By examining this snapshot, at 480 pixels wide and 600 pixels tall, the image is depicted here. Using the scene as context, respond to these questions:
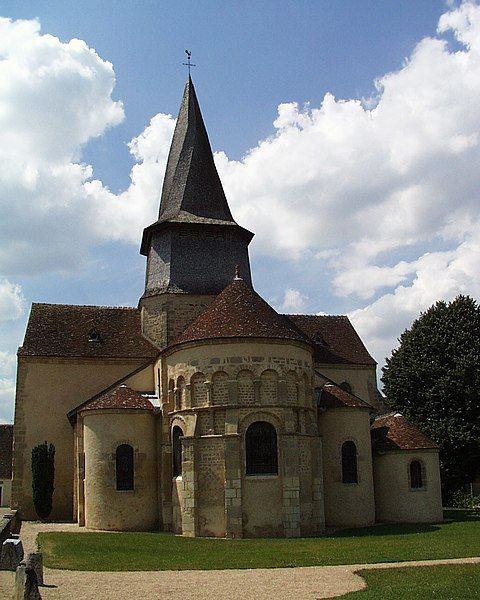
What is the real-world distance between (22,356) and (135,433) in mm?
8947

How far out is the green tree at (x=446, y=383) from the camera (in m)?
36.5

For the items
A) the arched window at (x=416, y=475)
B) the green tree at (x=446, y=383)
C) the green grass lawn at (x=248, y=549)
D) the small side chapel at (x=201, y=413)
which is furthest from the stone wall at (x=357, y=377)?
the green grass lawn at (x=248, y=549)

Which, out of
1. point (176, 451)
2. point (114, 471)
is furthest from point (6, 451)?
point (176, 451)

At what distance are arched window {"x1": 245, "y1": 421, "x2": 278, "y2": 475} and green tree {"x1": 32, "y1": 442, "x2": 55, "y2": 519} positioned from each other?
11.6 m

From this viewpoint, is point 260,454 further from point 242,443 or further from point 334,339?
point 334,339

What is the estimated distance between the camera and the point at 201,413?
26.0m

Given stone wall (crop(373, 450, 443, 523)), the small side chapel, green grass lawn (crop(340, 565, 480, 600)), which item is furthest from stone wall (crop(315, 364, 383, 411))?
green grass lawn (crop(340, 565, 480, 600))

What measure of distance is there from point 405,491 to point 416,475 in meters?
0.88

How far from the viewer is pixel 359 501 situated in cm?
2858

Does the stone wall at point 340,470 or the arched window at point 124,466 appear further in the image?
the stone wall at point 340,470

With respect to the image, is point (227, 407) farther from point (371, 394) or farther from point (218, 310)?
point (371, 394)

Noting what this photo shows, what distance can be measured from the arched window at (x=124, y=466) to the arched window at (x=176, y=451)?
6.51 ft

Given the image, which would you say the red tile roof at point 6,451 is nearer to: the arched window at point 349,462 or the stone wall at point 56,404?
the stone wall at point 56,404

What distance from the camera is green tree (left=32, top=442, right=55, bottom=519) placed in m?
31.9
